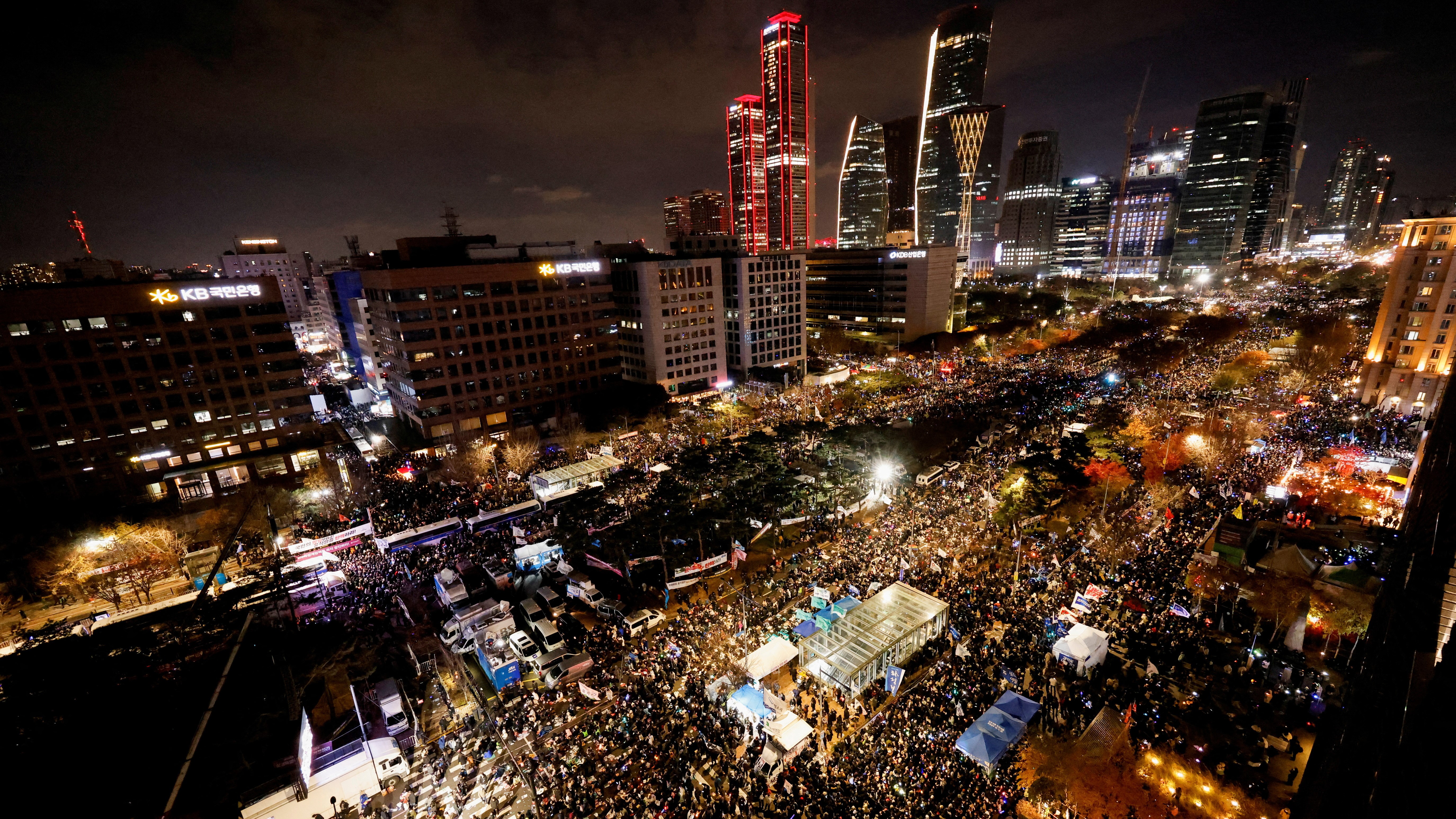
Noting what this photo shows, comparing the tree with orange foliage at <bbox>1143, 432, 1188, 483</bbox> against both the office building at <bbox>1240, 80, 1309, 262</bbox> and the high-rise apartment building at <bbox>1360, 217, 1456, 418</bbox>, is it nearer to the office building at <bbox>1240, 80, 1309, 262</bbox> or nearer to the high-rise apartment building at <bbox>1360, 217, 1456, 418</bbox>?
the high-rise apartment building at <bbox>1360, 217, 1456, 418</bbox>

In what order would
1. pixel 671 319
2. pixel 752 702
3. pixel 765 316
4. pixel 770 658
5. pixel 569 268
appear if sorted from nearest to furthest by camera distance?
pixel 752 702 < pixel 770 658 < pixel 569 268 < pixel 671 319 < pixel 765 316

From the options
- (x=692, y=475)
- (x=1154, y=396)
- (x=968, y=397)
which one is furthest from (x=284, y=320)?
(x=1154, y=396)

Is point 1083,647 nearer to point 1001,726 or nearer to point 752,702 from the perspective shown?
point 1001,726

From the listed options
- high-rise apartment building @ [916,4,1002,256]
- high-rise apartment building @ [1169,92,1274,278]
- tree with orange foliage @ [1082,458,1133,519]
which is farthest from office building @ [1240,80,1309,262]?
tree with orange foliage @ [1082,458,1133,519]

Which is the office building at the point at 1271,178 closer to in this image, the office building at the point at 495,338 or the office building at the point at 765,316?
the office building at the point at 765,316

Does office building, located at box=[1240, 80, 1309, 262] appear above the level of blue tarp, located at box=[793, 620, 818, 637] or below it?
above

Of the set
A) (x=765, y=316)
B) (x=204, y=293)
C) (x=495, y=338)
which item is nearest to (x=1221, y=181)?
(x=765, y=316)
